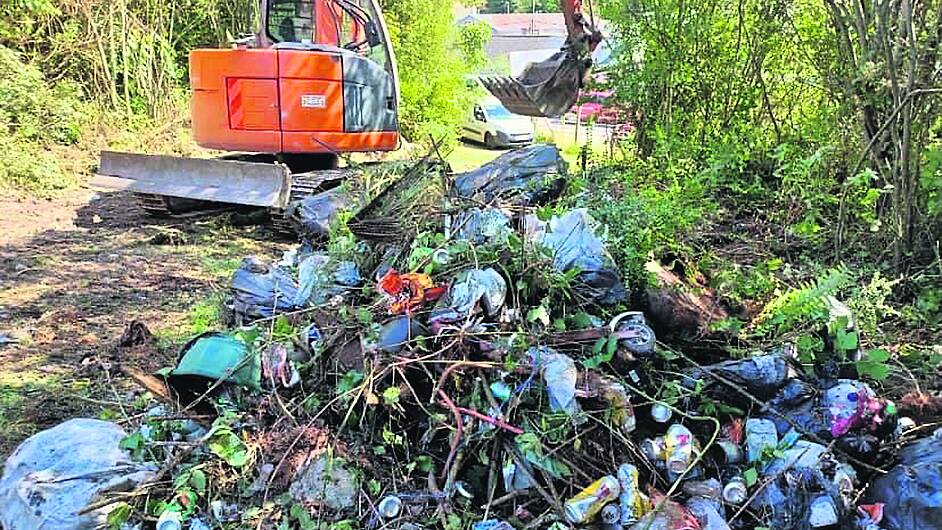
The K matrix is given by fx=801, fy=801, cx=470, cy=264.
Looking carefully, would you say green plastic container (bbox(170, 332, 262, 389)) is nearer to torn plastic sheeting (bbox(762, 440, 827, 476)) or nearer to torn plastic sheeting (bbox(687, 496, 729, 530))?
torn plastic sheeting (bbox(687, 496, 729, 530))

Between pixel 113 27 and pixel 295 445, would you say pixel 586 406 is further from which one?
pixel 113 27

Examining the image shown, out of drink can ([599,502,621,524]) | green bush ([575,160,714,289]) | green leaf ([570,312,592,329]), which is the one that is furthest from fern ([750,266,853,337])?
drink can ([599,502,621,524])

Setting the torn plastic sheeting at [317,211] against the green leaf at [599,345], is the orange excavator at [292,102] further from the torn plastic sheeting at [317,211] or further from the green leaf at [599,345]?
the green leaf at [599,345]

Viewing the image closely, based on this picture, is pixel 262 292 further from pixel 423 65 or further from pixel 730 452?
pixel 423 65

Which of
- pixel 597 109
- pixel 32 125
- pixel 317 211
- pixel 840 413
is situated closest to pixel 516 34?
pixel 32 125

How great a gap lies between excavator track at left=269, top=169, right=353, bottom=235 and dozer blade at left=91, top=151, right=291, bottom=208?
94mm

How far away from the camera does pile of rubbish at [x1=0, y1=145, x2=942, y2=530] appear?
2.37m

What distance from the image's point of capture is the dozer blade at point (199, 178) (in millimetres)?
6547

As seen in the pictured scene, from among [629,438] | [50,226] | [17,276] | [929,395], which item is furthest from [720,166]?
[50,226]

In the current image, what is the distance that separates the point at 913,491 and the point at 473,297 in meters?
1.48

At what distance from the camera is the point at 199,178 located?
7.04 meters

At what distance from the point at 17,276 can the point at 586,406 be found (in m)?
4.47

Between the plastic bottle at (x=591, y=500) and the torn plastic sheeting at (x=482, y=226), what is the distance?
1.12m

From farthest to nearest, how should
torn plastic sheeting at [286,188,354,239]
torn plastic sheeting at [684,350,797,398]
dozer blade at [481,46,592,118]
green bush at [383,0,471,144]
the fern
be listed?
green bush at [383,0,471,144] → dozer blade at [481,46,592,118] → torn plastic sheeting at [286,188,354,239] → the fern → torn plastic sheeting at [684,350,797,398]
